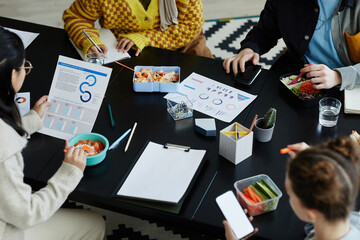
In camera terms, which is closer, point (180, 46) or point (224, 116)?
point (224, 116)

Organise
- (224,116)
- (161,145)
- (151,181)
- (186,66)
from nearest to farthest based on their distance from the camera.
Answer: (151,181) → (161,145) → (224,116) → (186,66)

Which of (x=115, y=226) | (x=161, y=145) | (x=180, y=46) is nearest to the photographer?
(x=161, y=145)

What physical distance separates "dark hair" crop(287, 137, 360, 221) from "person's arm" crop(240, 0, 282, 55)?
1.09 m

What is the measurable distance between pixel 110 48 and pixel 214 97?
0.63 m

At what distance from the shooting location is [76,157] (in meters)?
1.50

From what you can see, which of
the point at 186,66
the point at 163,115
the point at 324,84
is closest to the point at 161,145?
the point at 163,115

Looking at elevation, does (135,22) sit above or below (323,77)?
below

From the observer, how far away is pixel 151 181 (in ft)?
4.92

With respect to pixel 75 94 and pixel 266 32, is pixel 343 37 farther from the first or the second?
pixel 75 94

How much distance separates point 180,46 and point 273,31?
0.50m

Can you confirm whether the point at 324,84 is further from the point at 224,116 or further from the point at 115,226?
the point at 115,226

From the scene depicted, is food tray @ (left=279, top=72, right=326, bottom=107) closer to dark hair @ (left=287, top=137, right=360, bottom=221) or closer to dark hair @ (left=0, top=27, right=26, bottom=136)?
dark hair @ (left=287, top=137, right=360, bottom=221)

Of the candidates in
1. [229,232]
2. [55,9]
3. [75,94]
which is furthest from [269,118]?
[55,9]

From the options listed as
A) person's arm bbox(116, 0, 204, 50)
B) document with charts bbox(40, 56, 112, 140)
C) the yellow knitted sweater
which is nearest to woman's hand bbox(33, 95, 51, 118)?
document with charts bbox(40, 56, 112, 140)
